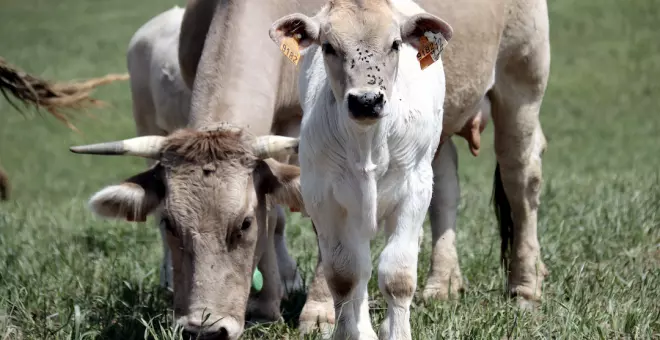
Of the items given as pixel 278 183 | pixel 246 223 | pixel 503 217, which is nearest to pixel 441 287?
pixel 503 217

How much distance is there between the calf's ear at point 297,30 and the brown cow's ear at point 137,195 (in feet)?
4.44

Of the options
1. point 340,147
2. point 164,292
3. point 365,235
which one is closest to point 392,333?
point 365,235

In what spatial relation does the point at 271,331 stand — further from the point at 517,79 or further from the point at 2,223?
the point at 2,223

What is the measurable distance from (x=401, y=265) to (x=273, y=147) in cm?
125

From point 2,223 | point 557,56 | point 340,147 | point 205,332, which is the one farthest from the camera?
point 557,56

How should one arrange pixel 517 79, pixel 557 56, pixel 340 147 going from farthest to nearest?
1. pixel 557 56
2. pixel 517 79
3. pixel 340 147

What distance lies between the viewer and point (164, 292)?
689 centimetres

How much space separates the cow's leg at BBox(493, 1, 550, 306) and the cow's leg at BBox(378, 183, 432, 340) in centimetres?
214

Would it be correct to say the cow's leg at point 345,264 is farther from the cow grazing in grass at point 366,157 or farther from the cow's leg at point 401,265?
the cow's leg at point 401,265

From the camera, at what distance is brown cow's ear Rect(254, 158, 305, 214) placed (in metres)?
6.15

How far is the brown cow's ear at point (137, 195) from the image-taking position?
6133mm

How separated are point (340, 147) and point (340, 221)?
1.29 ft

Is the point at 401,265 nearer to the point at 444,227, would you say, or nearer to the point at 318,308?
the point at 318,308

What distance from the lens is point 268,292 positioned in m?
6.80
